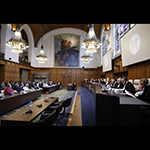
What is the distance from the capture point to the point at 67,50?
17.8 m

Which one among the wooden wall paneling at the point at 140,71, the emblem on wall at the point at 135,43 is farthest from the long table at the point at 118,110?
the wooden wall paneling at the point at 140,71

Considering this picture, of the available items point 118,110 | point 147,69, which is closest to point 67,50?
point 147,69

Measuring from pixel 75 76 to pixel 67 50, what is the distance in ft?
15.0

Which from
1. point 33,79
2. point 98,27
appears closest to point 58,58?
point 33,79

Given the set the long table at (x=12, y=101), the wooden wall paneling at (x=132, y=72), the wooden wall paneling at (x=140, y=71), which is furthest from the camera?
the wooden wall paneling at (x=132, y=72)

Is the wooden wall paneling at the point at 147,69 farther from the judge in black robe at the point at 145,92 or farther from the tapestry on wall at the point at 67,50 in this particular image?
the tapestry on wall at the point at 67,50

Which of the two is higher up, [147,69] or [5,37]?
[5,37]

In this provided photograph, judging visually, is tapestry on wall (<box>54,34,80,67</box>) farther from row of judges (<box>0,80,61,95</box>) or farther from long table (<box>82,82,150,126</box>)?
long table (<box>82,82,150,126</box>)

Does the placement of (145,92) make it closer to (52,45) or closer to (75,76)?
(75,76)

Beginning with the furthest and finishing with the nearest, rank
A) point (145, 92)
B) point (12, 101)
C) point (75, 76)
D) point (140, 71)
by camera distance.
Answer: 1. point (75, 76)
2. point (140, 71)
3. point (12, 101)
4. point (145, 92)

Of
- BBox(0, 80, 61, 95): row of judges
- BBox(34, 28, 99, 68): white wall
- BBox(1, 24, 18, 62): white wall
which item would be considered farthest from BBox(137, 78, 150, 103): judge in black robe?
BBox(34, 28, 99, 68): white wall

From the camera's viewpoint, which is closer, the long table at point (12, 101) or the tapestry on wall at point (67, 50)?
the long table at point (12, 101)

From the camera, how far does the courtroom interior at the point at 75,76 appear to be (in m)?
2.42

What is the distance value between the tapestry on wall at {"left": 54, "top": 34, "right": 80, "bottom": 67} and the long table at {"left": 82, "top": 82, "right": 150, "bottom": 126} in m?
15.6
